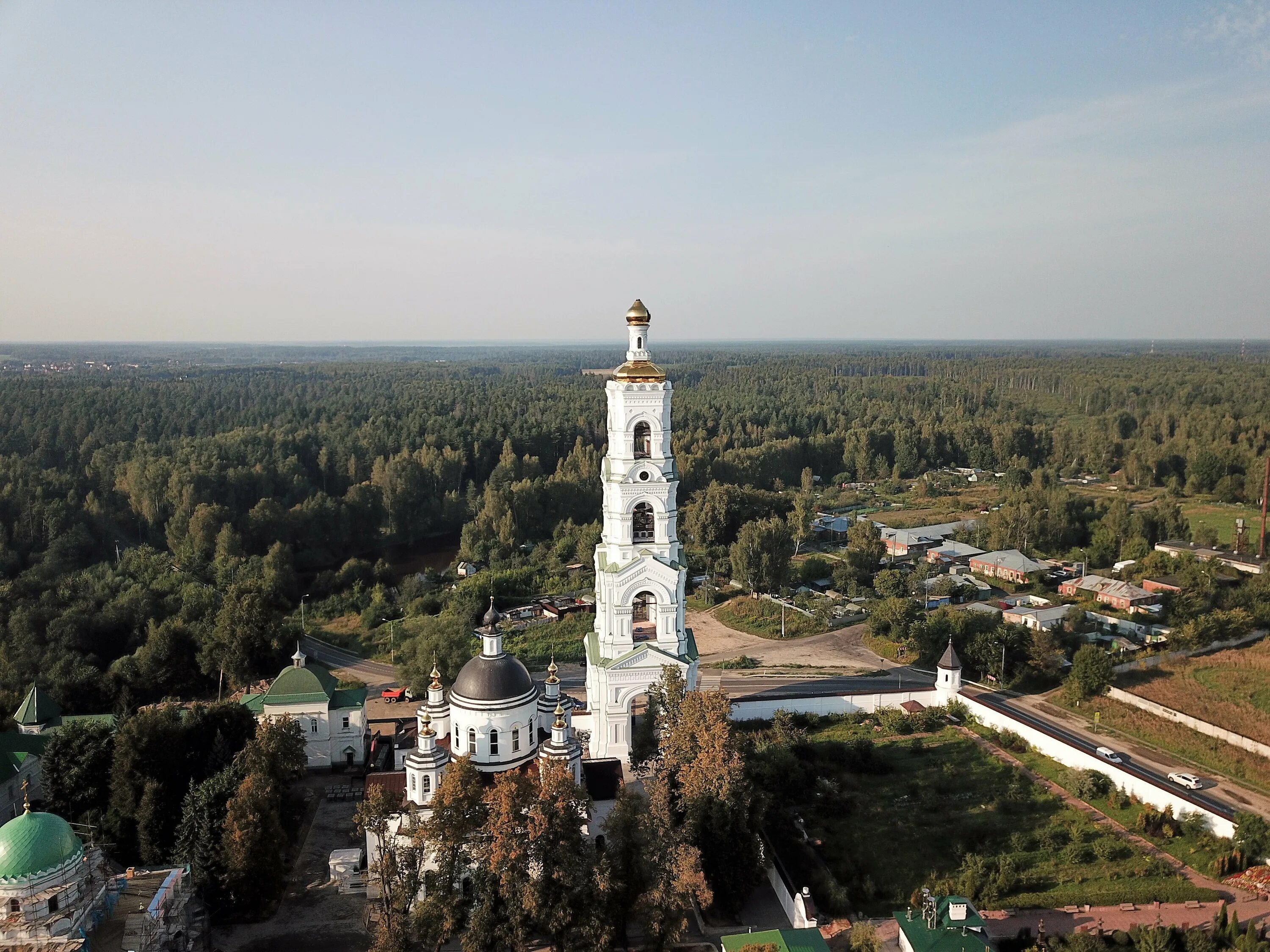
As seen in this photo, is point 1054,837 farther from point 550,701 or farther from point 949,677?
point 550,701

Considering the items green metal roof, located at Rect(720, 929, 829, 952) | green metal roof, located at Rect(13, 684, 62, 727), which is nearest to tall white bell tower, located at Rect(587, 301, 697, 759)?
green metal roof, located at Rect(720, 929, 829, 952)

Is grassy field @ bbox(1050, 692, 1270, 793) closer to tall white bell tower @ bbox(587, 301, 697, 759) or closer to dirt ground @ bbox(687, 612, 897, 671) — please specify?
dirt ground @ bbox(687, 612, 897, 671)

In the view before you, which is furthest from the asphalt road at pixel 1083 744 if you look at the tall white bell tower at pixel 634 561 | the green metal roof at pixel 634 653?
the tall white bell tower at pixel 634 561

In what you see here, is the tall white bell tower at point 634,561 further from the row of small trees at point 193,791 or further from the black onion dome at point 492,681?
the row of small trees at point 193,791

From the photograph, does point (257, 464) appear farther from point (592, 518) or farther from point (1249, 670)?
point (1249, 670)

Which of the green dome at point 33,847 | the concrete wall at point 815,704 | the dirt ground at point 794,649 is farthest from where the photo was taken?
the dirt ground at point 794,649

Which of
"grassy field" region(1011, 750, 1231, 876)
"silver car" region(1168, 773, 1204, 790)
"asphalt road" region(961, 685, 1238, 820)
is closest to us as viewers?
"grassy field" region(1011, 750, 1231, 876)

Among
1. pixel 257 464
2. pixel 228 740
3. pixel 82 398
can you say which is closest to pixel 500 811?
pixel 228 740
